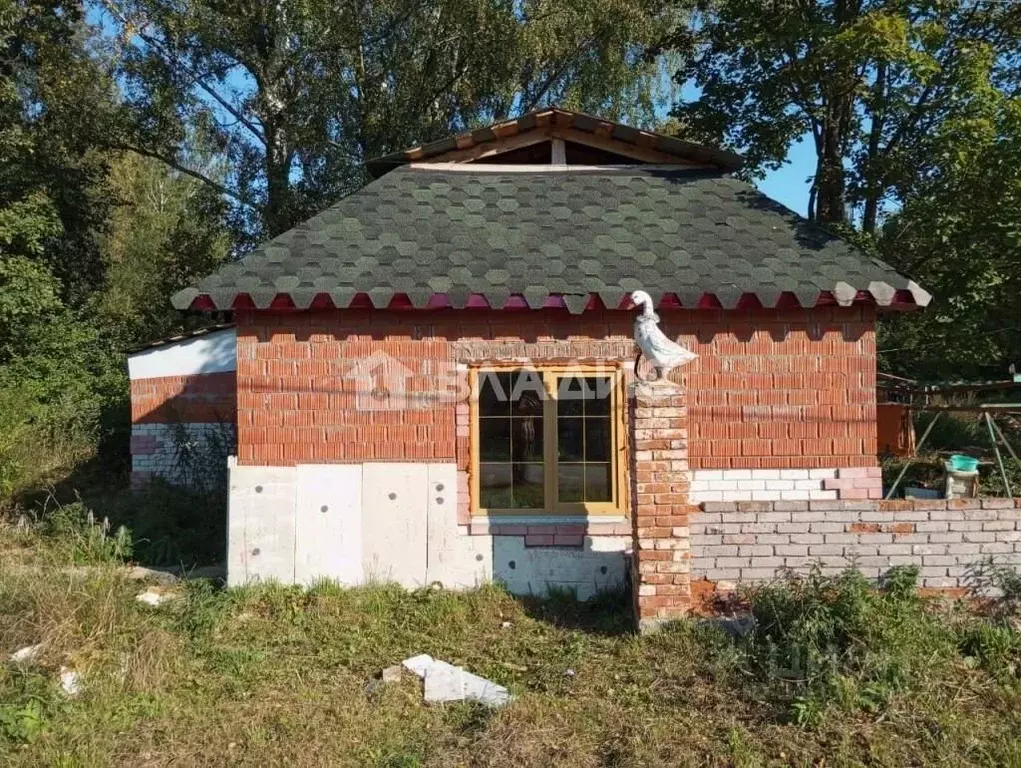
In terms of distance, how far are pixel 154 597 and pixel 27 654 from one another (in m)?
1.54

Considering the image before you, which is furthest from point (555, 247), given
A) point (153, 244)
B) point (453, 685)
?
point (153, 244)

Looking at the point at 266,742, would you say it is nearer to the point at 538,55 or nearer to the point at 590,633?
the point at 590,633

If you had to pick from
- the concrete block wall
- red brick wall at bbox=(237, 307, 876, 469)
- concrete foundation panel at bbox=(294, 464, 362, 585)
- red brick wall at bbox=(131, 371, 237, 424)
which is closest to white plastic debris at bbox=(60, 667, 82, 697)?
concrete foundation panel at bbox=(294, 464, 362, 585)

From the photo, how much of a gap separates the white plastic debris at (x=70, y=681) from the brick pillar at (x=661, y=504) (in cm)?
373

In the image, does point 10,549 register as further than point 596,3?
No

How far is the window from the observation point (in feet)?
21.6

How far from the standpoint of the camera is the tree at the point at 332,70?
594 inches

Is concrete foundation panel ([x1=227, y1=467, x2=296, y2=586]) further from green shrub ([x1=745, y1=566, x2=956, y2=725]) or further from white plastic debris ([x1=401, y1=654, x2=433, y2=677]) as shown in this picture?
green shrub ([x1=745, y1=566, x2=956, y2=725])

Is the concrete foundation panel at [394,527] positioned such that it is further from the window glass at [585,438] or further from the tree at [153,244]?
the tree at [153,244]

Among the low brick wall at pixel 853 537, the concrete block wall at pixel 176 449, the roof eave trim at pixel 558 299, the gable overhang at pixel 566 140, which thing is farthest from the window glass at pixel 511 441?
the concrete block wall at pixel 176 449

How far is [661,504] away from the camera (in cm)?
538

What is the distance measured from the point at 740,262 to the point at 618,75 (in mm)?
12294

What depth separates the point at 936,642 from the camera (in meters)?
4.85

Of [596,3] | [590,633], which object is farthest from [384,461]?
[596,3]
